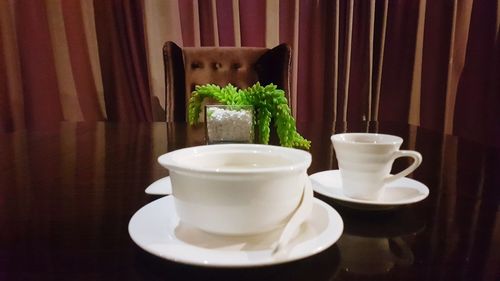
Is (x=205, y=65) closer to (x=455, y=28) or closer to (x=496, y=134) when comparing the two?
(x=455, y=28)

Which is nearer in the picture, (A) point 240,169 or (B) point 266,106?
(A) point 240,169

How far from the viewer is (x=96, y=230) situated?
37cm

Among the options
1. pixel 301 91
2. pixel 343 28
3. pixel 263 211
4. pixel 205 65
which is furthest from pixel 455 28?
pixel 263 211

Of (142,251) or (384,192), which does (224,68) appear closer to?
(384,192)

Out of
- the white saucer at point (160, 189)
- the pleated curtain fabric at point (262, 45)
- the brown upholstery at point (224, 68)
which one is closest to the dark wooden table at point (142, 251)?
the white saucer at point (160, 189)

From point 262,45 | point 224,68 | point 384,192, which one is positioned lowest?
point 384,192

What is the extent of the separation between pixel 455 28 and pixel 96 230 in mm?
2257

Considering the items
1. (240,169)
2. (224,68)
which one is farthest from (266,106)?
(224,68)

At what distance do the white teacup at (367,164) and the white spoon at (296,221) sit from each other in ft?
0.39

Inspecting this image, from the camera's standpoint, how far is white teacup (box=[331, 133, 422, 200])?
0.45 metres

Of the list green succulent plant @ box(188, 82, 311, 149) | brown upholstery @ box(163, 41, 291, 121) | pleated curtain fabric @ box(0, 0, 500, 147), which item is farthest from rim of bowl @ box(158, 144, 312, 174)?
pleated curtain fabric @ box(0, 0, 500, 147)

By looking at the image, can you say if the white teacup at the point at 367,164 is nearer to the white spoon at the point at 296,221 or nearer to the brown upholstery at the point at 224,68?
the white spoon at the point at 296,221

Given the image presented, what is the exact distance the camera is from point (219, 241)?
332 millimetres

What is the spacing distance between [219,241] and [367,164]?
22cm
